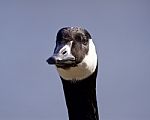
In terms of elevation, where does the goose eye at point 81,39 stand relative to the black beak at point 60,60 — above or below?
above

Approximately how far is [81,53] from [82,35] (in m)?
0.12

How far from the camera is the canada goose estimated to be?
2.52m

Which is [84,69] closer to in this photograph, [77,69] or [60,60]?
[77,69]

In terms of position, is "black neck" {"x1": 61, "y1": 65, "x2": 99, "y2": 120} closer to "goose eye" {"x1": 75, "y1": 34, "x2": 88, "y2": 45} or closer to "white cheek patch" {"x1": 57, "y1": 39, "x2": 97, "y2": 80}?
"white cheek patch" {"x1": 57, "y1": 39, "x2": 97, "y2": 80}

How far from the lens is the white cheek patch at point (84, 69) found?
2.59 metres

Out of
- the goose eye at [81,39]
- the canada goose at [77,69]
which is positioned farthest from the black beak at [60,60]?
the goose eye at [81,39]

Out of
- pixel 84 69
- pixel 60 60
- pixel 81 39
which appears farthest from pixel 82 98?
pixel 60 60

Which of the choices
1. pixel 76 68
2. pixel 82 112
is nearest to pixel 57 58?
pixel 76 68

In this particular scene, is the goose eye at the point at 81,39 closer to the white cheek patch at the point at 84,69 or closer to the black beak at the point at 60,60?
the white cheek patch at the point at 84,69

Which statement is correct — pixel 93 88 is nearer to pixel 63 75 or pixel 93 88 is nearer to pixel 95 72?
pixel 95 72

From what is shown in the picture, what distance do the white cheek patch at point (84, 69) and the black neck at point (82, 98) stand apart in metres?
0.05

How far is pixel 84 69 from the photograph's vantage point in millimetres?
2648

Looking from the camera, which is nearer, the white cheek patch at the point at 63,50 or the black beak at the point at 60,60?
the black beak at the point at 60,60

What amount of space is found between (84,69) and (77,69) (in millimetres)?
65
